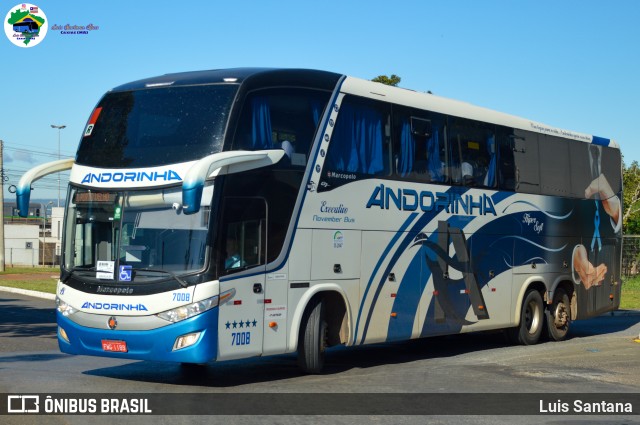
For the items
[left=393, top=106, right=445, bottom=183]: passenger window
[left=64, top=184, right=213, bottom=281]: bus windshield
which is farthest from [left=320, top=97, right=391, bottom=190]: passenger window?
[left=64, top=184, right=213, bottom=281]: bus windshield

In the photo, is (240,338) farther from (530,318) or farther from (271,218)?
(530,318)

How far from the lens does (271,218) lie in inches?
491

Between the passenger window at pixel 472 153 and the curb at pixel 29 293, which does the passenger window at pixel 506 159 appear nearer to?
the passenger window at pixel 472 153

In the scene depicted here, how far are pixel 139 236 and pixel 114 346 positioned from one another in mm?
1387

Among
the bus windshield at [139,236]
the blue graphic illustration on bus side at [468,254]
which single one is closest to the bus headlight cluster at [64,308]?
the bus windshield at [139,236]

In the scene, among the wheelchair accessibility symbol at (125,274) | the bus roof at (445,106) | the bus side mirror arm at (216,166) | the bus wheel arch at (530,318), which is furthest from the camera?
the bus wheel arch at (530,318)

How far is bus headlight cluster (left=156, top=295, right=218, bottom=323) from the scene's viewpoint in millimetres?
11445

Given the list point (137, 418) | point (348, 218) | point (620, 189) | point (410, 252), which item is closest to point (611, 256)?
point (620, 189)

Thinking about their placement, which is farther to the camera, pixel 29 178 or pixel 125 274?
pixel 29 178

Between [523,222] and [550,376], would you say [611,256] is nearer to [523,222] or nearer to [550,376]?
[523,222]

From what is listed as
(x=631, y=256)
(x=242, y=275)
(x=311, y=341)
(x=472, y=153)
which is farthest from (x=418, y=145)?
(x=631, y=256)

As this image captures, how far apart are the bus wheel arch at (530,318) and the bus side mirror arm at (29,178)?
9.39 metres

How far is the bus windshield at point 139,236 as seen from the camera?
11.6 meters

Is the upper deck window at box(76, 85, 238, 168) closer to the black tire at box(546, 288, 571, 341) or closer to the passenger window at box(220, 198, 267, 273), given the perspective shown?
the passenger window at box(220, 198, 267, 273)
